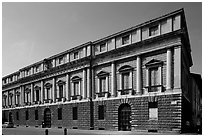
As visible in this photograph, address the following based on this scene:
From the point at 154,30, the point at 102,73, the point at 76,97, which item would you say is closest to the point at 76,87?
the point at 76,97

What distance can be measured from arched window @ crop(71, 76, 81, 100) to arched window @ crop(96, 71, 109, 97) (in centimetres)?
363

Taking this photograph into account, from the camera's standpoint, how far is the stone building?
977 inches

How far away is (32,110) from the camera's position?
44.7 m

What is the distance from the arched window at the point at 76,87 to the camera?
114 ft

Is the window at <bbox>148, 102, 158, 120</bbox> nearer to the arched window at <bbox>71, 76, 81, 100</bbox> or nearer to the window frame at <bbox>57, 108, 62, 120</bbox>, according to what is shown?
the arched window at <bbox>71, 76, 81, 100</bbox>

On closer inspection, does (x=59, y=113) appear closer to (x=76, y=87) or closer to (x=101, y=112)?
(x=76, y=87)

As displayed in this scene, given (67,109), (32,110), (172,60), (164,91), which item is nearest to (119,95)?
(164,91)

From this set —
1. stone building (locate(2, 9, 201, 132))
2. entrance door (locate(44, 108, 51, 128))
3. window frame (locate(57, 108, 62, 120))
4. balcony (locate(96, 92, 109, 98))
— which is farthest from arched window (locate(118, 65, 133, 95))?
entrance door (locate(44, 108, 51, 128))

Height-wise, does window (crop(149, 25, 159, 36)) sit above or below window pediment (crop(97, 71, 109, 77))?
above

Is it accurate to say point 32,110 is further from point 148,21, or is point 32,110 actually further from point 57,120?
point 148,21

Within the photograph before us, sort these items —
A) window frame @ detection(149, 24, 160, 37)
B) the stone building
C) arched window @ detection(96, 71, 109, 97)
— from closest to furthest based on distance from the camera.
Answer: the stone building
window frame @ detection(149, 24, 160, 37)
arched window @ detection(96, 71, 109, 97)

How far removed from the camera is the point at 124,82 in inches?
1156

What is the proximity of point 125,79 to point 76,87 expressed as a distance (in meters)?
9.11

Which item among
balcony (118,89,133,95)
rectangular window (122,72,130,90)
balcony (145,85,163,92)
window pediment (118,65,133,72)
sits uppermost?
window pediment (118,65,133,72)
